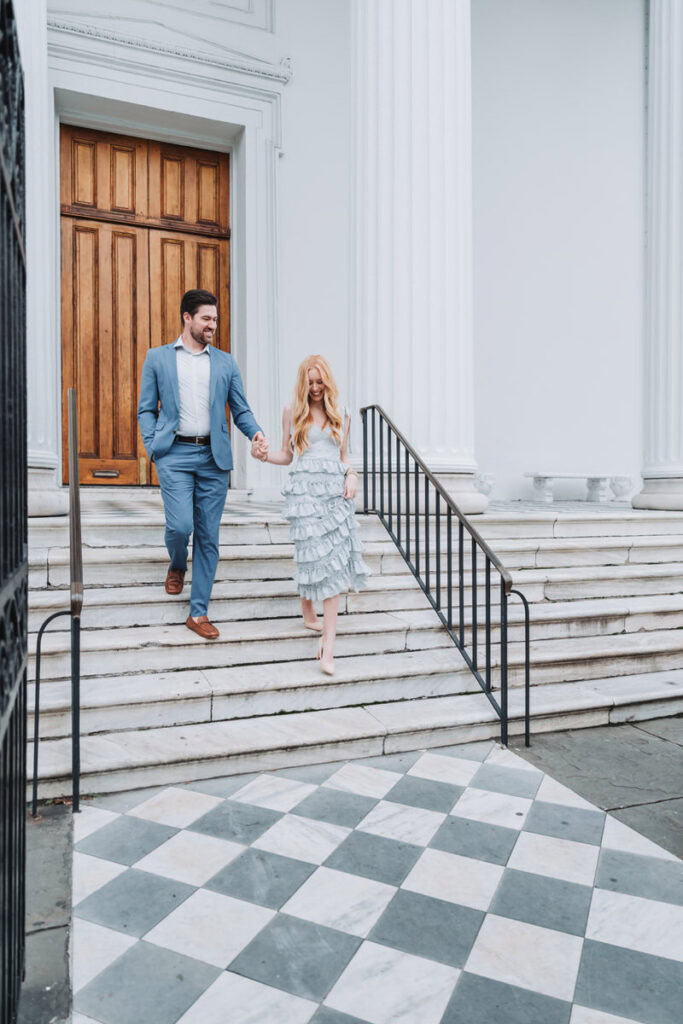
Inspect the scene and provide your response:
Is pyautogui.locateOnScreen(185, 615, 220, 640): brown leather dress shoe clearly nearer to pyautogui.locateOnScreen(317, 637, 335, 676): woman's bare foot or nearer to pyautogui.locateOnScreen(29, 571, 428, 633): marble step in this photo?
pyautogui.locateOnScreen(29, 571, 428, 633): marble step

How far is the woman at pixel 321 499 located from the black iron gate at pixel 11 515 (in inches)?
89.4

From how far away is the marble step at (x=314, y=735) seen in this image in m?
3.26

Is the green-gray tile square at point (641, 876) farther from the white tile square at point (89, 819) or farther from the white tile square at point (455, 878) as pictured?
the white tile square at point (89, 819)

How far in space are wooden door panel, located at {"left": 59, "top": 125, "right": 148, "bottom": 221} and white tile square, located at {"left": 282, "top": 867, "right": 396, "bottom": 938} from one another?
22.1 feet

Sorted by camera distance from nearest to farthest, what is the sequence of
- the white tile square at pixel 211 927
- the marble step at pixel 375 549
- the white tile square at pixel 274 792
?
the white tile square at pixel 211 927 → the white tile square at pixel 274 792 → the marble step at pixel 375 549

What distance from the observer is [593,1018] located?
6.35 feet

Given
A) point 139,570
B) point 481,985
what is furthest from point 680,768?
point 139,570

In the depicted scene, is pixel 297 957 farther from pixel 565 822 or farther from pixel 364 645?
pixel 364 645

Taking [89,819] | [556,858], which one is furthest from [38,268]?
[556,858]

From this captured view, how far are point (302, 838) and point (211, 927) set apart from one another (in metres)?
0.59

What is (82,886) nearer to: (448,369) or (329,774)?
(329,774)

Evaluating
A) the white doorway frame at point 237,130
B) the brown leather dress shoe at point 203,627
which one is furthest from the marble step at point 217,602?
the white doorway frame at point 237,130

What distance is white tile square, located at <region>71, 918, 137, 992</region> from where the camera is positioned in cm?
211

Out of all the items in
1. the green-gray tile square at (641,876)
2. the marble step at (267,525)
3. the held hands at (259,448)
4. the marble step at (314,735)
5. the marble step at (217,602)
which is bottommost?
the green-gray tile square at (641,876)
